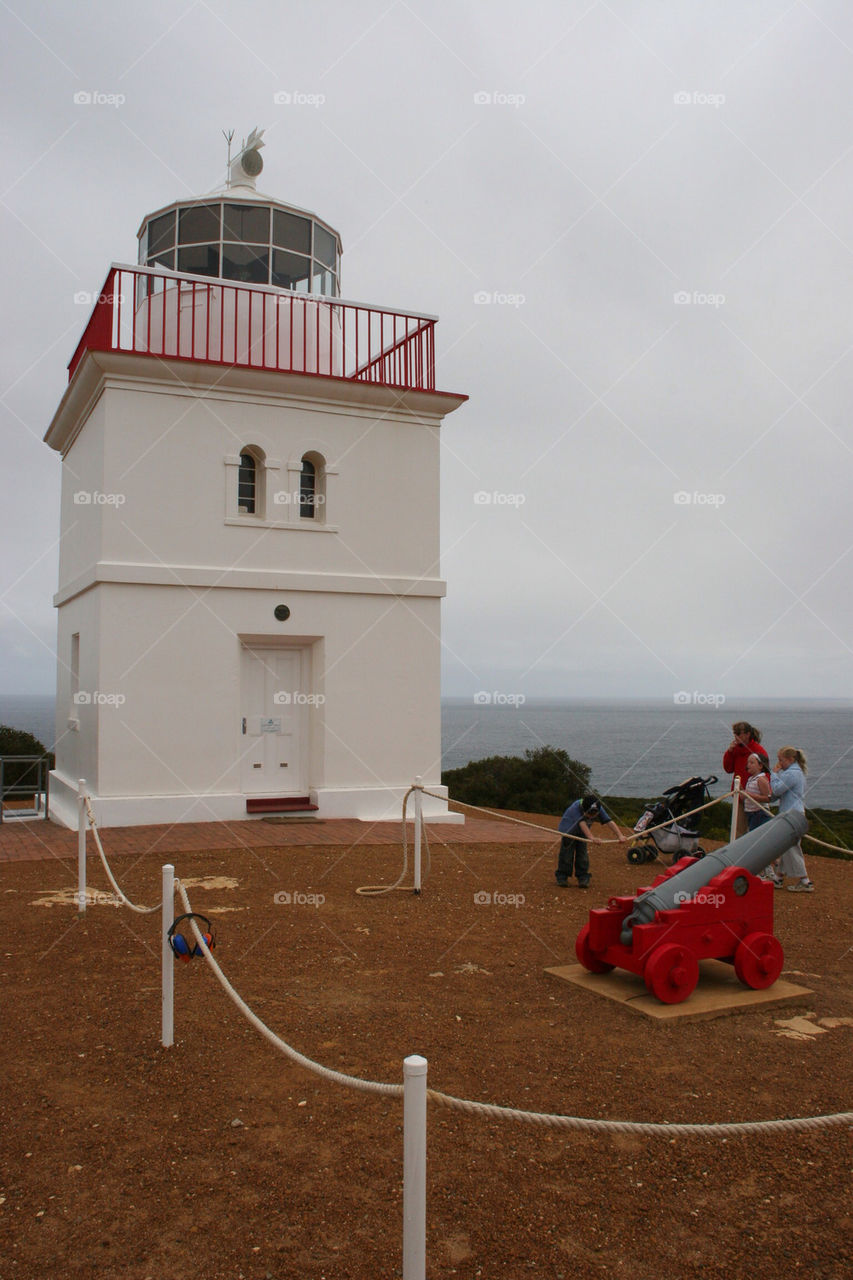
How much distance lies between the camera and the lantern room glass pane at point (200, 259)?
569 inches

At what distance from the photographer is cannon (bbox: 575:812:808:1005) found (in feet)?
19.1

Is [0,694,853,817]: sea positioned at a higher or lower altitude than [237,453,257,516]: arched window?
lower

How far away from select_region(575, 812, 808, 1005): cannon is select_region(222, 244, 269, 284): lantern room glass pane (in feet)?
38.4

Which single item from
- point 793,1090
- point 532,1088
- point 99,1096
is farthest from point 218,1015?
point 793,1090

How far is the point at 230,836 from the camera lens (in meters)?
11.6

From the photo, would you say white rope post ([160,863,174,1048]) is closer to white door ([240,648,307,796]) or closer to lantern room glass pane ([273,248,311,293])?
white door ([240,648,307,796])

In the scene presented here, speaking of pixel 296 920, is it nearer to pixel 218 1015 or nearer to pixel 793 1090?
pixel 218 1015

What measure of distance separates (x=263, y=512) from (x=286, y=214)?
5009 mm

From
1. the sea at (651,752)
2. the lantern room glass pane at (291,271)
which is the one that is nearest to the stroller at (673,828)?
the lantern room glass pane at (291,271)

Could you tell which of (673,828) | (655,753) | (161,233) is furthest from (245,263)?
(655,753)

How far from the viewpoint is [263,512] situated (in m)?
13.4

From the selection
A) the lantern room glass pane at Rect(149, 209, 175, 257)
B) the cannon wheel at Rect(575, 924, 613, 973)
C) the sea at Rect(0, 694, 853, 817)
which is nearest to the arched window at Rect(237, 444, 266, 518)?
the lantern room glass pane at Rect(149, 209, 175, 257)

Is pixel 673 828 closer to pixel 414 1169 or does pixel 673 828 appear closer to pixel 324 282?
pixel 414 1169

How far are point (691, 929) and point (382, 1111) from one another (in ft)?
8.24
